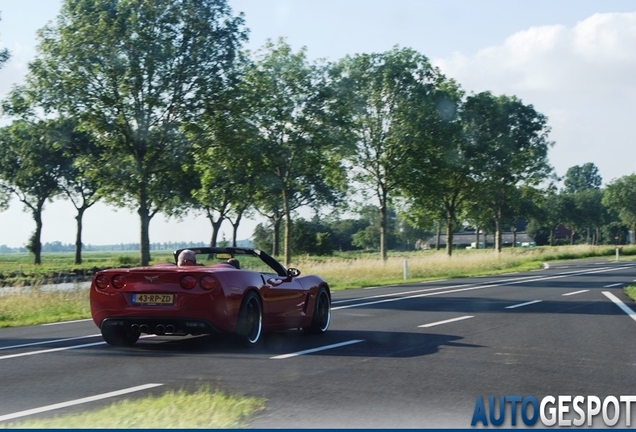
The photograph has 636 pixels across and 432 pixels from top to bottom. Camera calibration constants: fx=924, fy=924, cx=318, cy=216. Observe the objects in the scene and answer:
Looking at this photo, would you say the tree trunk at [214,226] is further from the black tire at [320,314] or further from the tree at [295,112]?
the black tire at [320,314]

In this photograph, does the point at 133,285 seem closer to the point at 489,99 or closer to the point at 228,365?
the point at 228,365

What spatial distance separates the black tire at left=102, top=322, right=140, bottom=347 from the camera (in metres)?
11.8

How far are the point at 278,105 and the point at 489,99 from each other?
1182 inches

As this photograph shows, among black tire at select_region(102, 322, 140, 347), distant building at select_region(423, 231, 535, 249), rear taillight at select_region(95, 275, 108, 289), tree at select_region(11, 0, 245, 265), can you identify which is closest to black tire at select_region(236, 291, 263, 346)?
black tire at select_region(102, 322, 140, 347)

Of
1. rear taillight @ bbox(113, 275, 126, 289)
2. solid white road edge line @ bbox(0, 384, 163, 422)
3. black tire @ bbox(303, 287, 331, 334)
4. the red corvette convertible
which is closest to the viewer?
solid white road edge line @ bbox(0, 384, 163, 422)

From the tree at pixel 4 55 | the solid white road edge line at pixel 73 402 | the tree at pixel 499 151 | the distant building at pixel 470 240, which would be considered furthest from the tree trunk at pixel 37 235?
the distant building at pixel 470 240

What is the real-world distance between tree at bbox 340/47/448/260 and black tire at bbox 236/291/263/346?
39.7 m

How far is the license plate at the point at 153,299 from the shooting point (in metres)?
11.0

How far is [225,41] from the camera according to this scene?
122ft

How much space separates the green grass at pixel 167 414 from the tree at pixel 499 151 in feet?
196

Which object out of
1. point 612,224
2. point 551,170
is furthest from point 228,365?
point 612,224

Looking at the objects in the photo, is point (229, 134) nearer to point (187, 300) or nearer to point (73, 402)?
point (187, 300)

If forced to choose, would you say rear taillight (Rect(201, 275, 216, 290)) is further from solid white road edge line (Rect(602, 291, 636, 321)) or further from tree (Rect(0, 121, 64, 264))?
tree (Rect(0, 121, 64, 264))

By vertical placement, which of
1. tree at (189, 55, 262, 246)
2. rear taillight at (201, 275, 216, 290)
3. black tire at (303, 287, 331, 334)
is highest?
tree at (189, 55, 262, 246)
